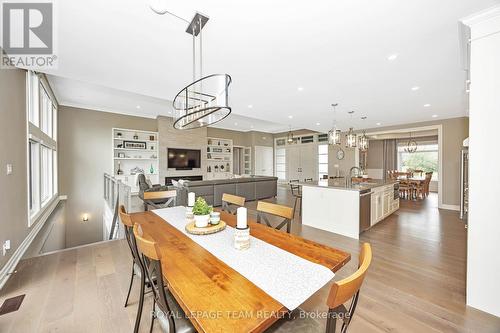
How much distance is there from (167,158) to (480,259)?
26.3ft

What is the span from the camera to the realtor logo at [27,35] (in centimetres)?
186

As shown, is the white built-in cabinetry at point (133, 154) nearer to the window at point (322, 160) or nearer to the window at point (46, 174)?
the window at point (46, 174)

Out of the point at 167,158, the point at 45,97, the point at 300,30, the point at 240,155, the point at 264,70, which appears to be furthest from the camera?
the point at 240,155

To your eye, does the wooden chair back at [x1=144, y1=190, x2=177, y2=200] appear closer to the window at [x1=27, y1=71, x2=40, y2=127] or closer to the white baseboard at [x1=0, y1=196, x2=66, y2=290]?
Result: the white baseboard at [x1=0, y1=196, x2=66, y2=290]

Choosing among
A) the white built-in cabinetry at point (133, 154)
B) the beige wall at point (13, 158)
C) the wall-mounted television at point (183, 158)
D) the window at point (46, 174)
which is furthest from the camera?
the wall-mounted television at point (183, 158)

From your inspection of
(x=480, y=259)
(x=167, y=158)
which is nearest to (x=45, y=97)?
(x=167, y=158)

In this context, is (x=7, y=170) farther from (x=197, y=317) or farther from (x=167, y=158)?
(x=167, y=158)

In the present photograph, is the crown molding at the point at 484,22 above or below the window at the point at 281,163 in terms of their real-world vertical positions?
above

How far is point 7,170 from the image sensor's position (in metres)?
2.48

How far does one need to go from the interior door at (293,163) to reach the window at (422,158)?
4.82 meters

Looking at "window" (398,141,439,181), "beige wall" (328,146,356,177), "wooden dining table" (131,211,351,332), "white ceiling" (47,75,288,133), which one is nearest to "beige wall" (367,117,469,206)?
"beige wall" (328,146,356,177)

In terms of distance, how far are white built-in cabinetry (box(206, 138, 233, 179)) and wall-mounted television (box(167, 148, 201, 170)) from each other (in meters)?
0.96

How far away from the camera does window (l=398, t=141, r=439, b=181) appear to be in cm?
944

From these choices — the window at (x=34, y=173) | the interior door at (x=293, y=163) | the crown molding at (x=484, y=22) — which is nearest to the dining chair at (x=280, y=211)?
the crown molding at (x=484, y=22)
